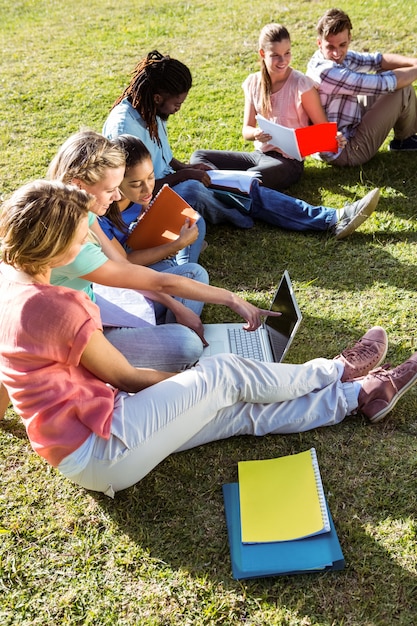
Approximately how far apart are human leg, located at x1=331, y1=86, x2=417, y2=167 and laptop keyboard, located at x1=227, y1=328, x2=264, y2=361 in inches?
90.5

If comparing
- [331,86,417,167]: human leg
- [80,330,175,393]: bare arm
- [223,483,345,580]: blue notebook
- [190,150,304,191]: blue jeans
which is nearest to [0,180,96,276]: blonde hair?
[80,330,175,393]: bare arm

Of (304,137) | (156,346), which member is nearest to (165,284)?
(156,346)

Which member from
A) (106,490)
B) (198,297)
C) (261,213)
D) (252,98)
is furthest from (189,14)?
(106,490)

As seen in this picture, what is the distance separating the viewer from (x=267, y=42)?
4.69 metres

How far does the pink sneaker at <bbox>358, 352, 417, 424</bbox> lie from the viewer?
293 centimetres

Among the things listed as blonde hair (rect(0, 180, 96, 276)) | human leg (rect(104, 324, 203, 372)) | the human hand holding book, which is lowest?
human leg (rect(104, 324, 203, 372))

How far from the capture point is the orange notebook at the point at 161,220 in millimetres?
3512

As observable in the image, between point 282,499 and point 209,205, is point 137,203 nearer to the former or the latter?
point 209,205

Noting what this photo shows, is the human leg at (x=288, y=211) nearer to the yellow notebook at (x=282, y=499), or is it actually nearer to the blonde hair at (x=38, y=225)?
the yellow notebook at (x=282, y=499)

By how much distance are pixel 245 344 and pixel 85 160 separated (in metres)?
1.27

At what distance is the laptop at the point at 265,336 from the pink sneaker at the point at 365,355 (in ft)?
1.02

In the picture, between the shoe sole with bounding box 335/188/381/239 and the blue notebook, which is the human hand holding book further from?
Result: the blue notebook

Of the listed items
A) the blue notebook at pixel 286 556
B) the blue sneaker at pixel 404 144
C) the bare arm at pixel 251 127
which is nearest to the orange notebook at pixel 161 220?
the bare arm at pixel 251 127

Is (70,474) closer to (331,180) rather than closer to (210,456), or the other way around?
(210,456)
